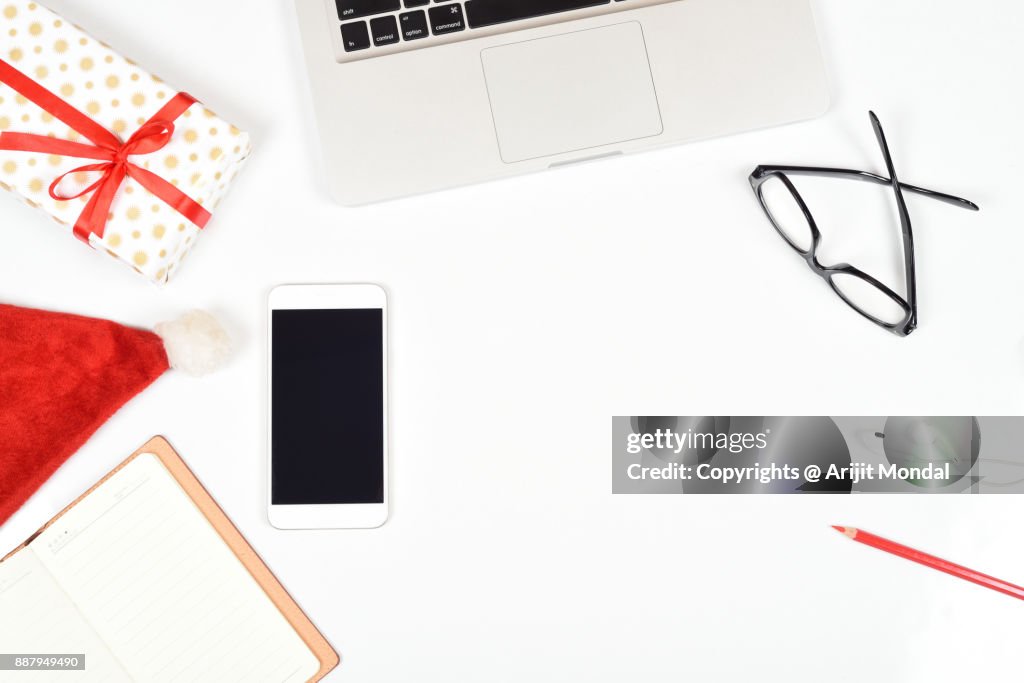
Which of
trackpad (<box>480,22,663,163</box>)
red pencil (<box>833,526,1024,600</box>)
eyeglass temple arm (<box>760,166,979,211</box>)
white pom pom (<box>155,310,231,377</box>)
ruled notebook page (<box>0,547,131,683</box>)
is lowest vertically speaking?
red pencil (<box>833,526,1024,600</box>)

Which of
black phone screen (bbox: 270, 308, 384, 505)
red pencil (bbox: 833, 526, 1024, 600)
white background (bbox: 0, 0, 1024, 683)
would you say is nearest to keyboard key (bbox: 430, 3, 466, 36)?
white background (bbox: 0, 0, 1024, 683)

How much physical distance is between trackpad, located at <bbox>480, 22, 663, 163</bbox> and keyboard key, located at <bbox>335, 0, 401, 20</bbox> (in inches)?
3.5

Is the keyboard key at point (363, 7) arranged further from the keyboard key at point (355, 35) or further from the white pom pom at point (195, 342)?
the white pom pom at point (195, 342)

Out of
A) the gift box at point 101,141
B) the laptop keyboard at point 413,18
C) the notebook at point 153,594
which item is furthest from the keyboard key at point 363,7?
the notebook at point 153,594

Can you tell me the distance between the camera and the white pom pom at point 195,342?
→ 63 cm

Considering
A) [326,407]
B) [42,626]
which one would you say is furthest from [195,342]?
[42,626]

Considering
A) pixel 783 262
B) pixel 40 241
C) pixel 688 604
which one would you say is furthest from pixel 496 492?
pixel 40 241

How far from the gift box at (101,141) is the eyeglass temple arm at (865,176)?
0.44m

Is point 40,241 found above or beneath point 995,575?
above

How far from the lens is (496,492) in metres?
0.67

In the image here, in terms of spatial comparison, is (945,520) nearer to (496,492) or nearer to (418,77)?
(496,492)

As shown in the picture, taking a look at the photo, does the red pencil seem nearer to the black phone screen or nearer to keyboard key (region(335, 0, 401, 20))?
the black phone screen

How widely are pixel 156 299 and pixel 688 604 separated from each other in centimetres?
51

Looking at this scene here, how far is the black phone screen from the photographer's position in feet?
2.16
